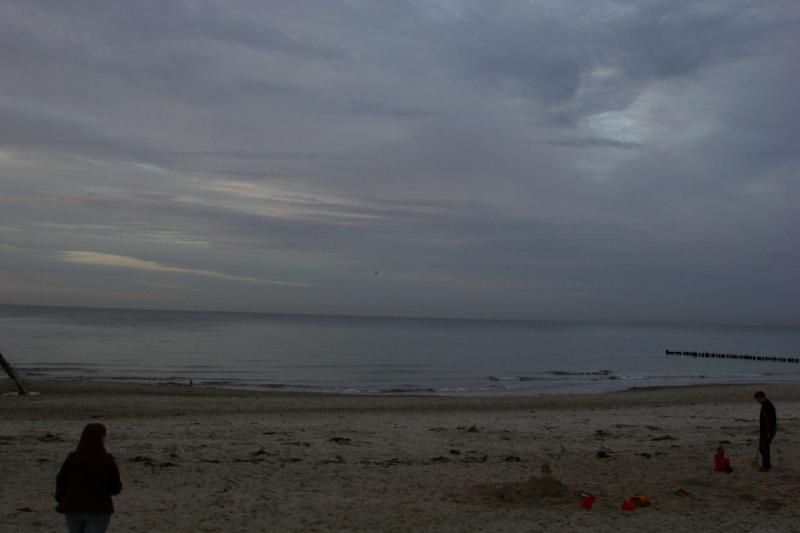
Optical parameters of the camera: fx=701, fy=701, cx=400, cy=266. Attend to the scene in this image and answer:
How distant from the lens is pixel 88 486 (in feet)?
18.9

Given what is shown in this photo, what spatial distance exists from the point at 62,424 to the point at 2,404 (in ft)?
22.8

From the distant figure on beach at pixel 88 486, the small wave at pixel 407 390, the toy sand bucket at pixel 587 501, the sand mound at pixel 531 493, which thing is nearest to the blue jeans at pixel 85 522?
the distant figure on beach at pixel 88 486

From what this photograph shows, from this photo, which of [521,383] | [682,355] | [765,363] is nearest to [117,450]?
[521,383]

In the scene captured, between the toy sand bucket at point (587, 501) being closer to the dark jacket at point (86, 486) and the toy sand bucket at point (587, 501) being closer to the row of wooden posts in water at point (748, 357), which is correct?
the dark jacket at point (86, 486)

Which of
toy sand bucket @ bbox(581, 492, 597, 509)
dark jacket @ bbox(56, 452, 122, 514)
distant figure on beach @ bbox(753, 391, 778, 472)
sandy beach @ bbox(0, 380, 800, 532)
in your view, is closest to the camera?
dark jacket @ bbox(56, 452, 122, 514)

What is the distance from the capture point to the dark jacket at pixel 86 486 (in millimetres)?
5738

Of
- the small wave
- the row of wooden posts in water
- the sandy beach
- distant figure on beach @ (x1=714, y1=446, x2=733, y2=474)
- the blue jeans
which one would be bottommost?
the small wave

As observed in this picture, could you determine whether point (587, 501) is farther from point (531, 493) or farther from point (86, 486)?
point (86, 486)

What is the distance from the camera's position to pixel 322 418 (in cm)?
1966

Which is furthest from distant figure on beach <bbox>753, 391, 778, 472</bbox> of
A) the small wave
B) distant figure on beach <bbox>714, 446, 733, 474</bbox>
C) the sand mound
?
the small wave

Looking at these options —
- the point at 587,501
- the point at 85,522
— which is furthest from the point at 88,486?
the point at 587,501

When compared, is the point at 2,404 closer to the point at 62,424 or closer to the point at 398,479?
the point at 62,424

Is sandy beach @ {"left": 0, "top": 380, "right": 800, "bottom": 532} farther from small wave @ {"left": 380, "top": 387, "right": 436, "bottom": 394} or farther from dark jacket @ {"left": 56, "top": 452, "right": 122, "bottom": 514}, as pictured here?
small wave @ {"left": 380, "top": 387, "right": 436, "bottom": 394}

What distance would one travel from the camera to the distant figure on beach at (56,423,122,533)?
574 cm
